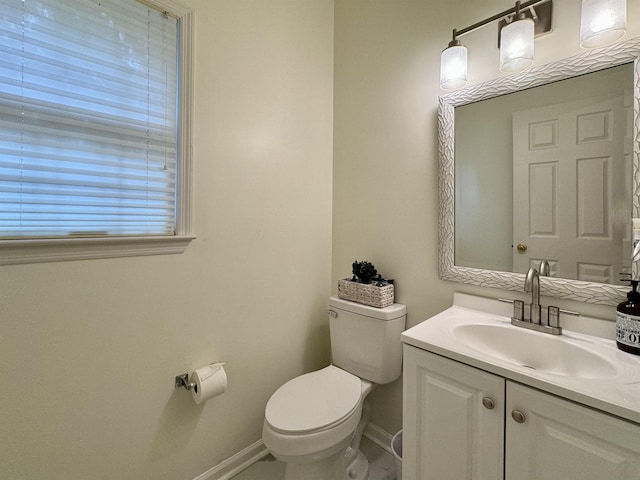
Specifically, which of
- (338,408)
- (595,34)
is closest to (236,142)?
(338,408)

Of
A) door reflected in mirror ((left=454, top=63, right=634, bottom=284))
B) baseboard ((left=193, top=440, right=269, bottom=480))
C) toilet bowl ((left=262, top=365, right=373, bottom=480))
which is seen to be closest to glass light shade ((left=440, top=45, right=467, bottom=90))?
door reflected in mirror ((left=454, top=63, right=634, bottom=284))

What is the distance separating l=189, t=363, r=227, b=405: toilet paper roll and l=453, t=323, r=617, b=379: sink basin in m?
1.01

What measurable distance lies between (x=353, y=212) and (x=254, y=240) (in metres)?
0.64

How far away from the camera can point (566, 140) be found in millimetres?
1086

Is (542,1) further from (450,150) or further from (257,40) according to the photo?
(257,40)

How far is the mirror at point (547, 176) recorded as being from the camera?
0.99 meters

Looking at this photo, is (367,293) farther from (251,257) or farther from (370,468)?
(370,468)

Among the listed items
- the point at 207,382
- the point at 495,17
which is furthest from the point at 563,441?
the point at 495,17

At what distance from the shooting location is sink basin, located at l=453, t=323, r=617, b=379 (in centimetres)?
92

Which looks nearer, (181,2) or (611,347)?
(611,347)

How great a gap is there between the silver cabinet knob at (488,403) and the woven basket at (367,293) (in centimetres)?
66

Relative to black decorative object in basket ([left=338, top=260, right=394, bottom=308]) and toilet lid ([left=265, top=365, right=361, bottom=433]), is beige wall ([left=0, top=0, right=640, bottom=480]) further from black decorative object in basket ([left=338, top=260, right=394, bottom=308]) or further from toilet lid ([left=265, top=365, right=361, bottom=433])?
toilet lid ([left=265, top=365, right=361, bottom=433])

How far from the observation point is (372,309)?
1.48 meters

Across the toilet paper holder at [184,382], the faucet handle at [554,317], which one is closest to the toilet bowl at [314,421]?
the toilet paper holder at [184,382]
